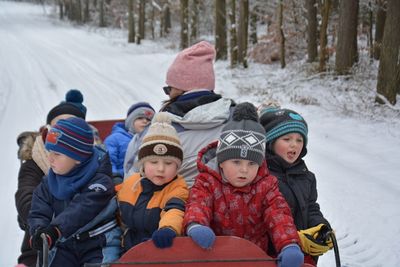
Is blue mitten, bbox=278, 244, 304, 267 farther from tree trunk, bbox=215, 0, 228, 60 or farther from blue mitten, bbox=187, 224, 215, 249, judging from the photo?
tree trunk, bbox=215, 0, 228, 60

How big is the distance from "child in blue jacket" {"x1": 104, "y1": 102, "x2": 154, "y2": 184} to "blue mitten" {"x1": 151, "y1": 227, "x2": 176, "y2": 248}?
7.22 ft

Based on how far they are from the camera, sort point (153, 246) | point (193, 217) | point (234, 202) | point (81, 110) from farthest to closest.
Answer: point (81, 110)
point (234, 202)
point (193, 217)
point (153, 246)

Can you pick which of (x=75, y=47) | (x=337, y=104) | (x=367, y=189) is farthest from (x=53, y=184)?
(x=75, y=47)

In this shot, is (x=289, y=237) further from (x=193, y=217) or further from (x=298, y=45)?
(x=298, y=45)

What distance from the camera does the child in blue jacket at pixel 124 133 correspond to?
4.55 m

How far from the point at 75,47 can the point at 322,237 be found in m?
22.8

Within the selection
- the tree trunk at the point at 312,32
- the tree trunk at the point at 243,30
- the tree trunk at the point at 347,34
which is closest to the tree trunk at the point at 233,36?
the tree trunk at the point at 243,30

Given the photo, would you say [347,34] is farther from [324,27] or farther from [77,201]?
[77,201]

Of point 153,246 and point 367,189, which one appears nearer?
A: point 153,246

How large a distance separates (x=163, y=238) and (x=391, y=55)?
8256 millimetres

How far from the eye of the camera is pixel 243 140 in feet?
8.61

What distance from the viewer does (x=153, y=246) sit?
226 cm

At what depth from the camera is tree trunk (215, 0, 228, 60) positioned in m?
18.0

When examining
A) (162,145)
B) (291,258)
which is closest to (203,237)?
(291,258)
